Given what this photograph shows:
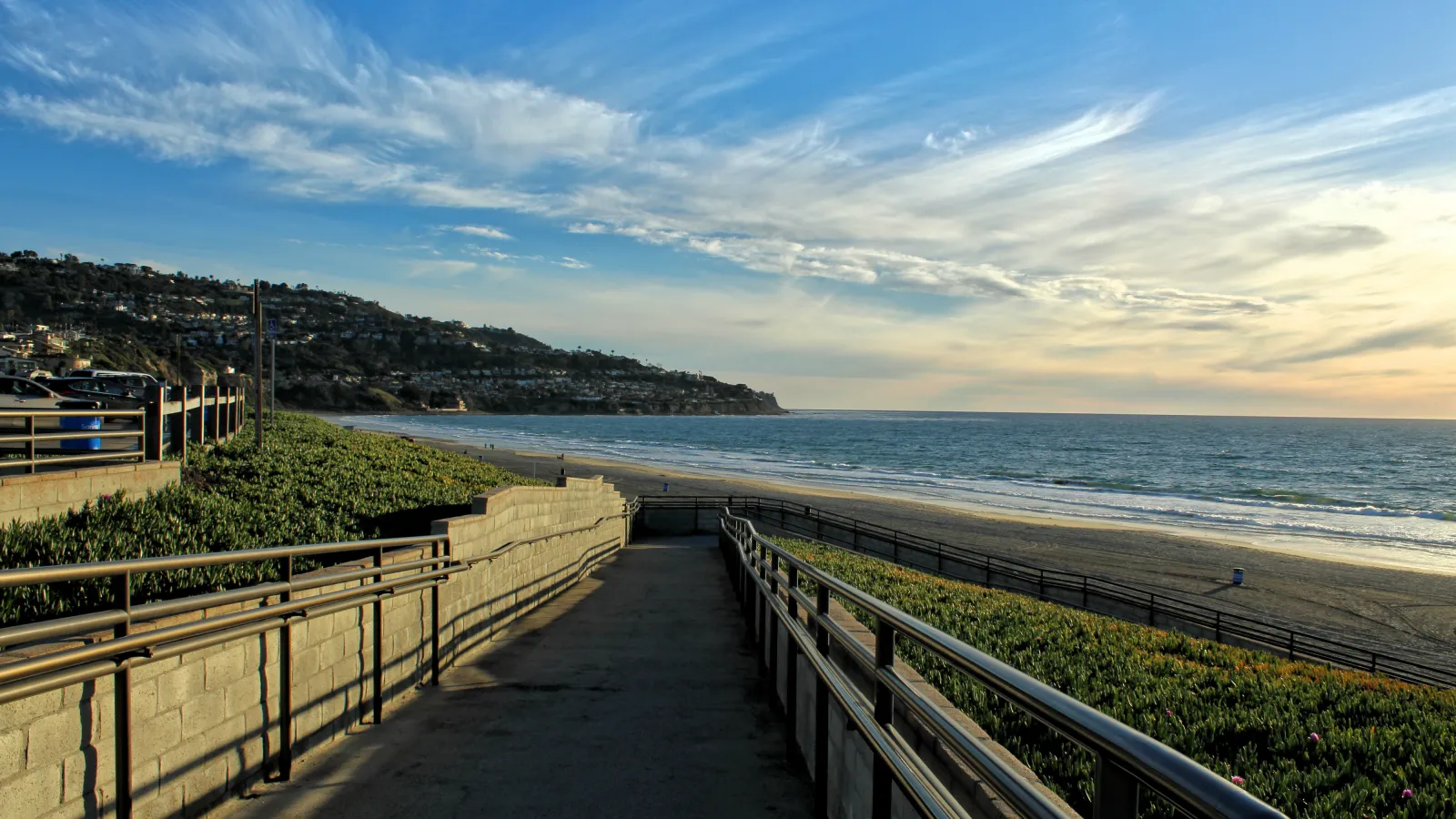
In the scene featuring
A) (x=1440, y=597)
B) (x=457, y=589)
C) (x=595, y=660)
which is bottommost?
(x=1440, y=597)

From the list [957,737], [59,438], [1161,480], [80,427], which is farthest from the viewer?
[1161,480]

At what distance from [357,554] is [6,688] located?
502 cm

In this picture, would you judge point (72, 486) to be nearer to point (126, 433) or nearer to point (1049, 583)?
point (126, 433)

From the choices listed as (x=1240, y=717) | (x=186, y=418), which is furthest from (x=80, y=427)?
(x=1240, y=717)

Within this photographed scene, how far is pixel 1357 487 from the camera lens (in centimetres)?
6806

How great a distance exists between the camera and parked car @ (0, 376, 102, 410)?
1964cm

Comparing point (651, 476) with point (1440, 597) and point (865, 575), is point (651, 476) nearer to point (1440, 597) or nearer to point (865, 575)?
point (1440, 597)

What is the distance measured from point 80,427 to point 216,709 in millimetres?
12229

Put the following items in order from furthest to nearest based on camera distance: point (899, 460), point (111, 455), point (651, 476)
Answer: point (899, 460) → point (651, 476) → point (111, 455)

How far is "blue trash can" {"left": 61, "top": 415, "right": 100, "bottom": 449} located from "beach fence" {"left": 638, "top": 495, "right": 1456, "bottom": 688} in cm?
1987

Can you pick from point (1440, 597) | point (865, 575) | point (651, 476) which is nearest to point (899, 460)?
point (651, 476)

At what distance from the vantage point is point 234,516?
27.9ft

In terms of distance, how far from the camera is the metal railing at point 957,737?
4.37 feet

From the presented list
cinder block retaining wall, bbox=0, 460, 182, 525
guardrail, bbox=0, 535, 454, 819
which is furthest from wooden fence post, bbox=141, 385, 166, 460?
guardrail, bbox=0, 535, 454, 819
